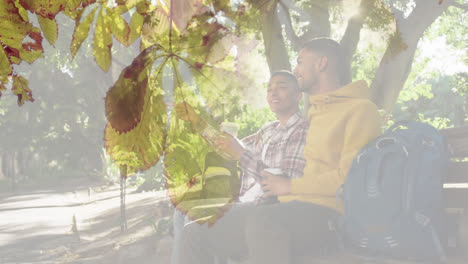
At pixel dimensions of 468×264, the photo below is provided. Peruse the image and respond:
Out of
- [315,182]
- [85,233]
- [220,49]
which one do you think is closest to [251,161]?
[315,182]

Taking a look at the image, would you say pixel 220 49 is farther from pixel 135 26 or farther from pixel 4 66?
pixel 4 66

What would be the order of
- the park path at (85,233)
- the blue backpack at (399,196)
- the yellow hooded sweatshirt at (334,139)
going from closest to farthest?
the blue backpack at (399,196), the yellow hooded sweatshirt at (334,139), the park path at (85,233)

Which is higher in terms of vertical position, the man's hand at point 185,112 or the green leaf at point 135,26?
the green leaf at point 135,26

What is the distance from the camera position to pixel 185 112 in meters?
0.51

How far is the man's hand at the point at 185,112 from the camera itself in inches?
20.0

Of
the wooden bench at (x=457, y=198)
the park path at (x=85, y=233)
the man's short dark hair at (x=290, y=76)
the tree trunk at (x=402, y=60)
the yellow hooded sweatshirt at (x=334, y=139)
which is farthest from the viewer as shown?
the park path at (x=85, y=233)

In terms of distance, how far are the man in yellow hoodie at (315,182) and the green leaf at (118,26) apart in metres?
1.64

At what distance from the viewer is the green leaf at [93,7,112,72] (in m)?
0.49

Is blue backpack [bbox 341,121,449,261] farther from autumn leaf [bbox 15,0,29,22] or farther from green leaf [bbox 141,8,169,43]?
autumn leaf [bbox 15,0,29,22]

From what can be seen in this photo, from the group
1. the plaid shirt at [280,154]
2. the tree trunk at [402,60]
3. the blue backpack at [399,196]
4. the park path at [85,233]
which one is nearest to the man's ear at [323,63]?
the plaid shirt at [280,154]

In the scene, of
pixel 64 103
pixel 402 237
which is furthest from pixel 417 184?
pixel 64 103

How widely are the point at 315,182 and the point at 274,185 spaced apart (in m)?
0.21

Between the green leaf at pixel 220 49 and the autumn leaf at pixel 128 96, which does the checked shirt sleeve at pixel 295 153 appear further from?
the autumn leaf at pixel 128 96

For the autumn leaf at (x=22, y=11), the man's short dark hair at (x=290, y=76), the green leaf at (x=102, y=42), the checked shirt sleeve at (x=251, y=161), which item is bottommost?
the checked shirt sleeve at (x=251, y=161)
